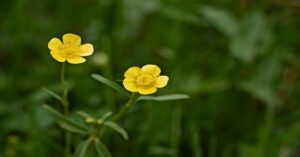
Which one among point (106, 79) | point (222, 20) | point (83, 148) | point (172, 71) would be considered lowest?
point (83, 148)

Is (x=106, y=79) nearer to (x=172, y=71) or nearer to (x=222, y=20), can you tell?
(x=172, y=71)

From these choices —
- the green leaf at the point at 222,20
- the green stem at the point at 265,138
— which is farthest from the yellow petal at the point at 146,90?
the green leaf at the point at 222,20

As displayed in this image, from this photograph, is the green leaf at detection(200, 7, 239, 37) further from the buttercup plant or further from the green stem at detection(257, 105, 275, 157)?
the buttercup plant

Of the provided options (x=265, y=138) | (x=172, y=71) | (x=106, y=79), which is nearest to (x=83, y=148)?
(x=106, y=79)

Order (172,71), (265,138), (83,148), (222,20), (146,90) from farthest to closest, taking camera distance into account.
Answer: (222,20), (172,71), (265,138), (83,148), (146,90)

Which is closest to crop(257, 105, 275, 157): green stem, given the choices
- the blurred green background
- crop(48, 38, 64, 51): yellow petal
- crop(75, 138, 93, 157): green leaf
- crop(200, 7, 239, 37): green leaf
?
the blurred green background

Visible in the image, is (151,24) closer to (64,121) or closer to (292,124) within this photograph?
(292,124)

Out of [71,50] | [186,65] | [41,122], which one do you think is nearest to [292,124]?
[186,65]
